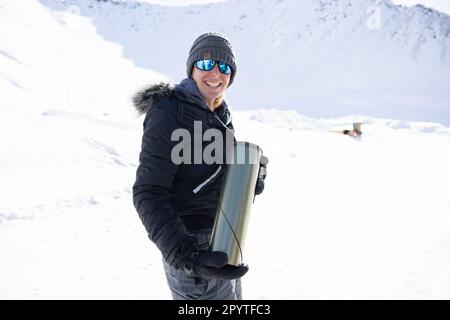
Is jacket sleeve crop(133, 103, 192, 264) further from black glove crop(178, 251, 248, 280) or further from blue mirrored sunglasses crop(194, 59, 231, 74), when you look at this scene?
blue mirrored sunglasses crop(194, 59, 231, 74)

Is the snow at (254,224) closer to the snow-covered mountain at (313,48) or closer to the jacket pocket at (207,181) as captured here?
the jacket pocket at (207,181)

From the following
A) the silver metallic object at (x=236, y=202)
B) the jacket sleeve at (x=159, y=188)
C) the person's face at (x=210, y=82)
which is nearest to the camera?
the jacket sleeve at (x=159, y=188)

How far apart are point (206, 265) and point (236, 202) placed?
331mm

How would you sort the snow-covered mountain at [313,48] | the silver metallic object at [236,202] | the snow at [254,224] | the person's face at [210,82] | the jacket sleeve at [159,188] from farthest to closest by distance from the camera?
the snow-covered mountain at [313,48]
the snow at [254,224]
the person's face at [210,82]
the silver metallic object at [236,202]
the jacket sleeve at [159,188]

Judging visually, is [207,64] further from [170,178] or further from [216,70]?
[170,178]

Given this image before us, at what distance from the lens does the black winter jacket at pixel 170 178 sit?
1.52m

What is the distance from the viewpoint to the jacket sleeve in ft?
4.97

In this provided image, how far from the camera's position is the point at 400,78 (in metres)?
79.9

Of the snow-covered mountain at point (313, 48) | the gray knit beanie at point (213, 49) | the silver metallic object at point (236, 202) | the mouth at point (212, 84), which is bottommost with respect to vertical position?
the silver metallic object at point (236, 202)

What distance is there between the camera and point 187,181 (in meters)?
1.69

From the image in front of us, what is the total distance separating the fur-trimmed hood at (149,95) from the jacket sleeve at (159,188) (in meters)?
0.10

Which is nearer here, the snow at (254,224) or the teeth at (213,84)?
the teeth at (213,84)

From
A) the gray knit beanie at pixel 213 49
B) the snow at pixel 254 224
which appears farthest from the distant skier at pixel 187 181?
the snow at pixel 254 224

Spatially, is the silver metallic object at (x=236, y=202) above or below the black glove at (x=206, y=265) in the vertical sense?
above
